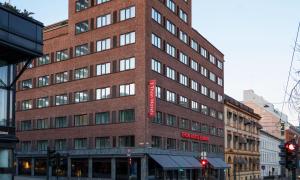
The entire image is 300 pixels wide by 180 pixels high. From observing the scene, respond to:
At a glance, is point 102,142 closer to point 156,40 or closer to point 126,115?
point 126,115

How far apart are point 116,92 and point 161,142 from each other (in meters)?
8.25

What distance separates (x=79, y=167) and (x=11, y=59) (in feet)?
124

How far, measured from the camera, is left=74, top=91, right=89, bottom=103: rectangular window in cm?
6562

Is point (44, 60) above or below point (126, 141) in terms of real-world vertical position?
above

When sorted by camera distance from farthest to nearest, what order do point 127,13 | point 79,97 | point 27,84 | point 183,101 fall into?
point 27,84 → point 183,101 → point 79,97 → point 127,13

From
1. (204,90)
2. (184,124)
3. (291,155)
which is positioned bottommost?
(291,155)

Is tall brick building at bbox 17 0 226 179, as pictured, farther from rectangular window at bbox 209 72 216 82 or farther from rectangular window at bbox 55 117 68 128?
rectangular window at bbox 209 72 216 82

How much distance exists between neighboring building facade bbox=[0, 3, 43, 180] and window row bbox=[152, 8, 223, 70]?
3455 cm

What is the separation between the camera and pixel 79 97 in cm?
6669

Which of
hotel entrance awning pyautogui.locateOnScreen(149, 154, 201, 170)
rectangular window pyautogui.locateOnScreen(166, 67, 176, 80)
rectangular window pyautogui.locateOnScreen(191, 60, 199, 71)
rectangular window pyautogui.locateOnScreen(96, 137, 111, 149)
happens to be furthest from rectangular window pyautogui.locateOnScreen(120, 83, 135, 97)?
rectangular window pyautogui.locateOnScreen(191, 60, 199, 71)

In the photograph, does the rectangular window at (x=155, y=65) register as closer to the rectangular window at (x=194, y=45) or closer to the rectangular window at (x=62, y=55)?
the rectangular window at (x=62, y=55)

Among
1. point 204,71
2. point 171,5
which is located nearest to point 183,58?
point 171,5

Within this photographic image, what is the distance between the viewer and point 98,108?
63.6 meters

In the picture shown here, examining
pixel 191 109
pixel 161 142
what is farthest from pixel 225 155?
pixel 161 142
